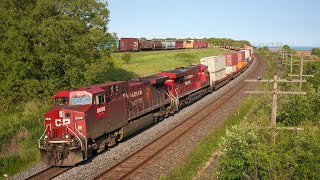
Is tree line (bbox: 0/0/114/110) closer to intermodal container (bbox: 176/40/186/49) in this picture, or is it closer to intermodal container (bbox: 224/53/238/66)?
intermodal container (bbox: 224/53/238/66)

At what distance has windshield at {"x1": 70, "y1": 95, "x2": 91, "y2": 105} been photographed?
55.1 feet

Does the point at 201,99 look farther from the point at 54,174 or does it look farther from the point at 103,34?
the point at 54,174

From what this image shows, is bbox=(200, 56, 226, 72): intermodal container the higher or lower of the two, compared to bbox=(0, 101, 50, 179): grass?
higher

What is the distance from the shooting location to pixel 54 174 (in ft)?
50.7

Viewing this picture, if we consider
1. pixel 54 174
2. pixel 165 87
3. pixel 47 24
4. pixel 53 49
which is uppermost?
pixel 47 24

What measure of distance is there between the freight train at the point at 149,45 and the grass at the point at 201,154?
47265mm

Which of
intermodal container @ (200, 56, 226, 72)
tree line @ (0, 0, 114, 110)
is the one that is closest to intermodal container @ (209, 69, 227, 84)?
intermodal container @ (200, 56, 226, 72)

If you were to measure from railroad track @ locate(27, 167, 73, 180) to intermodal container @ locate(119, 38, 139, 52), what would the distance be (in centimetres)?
5893

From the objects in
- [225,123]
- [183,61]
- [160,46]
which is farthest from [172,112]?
[160,46]

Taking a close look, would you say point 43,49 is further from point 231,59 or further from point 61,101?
point 231,59

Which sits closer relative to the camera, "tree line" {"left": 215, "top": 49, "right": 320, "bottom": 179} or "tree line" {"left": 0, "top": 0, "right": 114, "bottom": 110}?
"tree line" {"left": 215, "top": 49, "right": 320, "bottom": 179}

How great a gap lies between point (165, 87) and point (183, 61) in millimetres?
47404

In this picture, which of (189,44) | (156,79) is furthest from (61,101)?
(189,44)

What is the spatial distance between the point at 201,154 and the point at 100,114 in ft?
19.2
